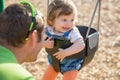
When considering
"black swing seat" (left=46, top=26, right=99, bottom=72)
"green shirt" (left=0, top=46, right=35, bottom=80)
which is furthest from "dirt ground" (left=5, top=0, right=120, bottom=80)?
"green shirt" (left=0, top=46, right=35, bottom=80)

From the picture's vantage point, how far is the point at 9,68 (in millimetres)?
1853

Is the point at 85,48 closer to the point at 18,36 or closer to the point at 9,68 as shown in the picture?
the point at 18,36

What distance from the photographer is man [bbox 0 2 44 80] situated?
6.17ft

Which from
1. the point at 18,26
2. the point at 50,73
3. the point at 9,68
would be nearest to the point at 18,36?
the point at 18,26

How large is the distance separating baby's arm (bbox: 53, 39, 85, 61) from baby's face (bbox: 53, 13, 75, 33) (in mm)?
118

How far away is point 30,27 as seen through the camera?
199 centimetres

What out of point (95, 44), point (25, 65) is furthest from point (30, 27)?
point (25, 65)

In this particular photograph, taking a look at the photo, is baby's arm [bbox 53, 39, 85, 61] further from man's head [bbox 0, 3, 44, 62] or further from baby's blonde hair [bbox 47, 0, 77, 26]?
man's head [bbox 0, 3, 44, 62]

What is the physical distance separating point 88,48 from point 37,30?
0.82 metres

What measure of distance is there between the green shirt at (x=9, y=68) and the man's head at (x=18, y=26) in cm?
8

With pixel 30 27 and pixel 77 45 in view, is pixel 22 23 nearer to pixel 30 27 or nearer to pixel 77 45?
pixel 30 27

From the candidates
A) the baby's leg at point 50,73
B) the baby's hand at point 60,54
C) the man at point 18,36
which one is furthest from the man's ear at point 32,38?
the baby's leg at point 50,73

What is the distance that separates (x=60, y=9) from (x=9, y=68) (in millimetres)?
967

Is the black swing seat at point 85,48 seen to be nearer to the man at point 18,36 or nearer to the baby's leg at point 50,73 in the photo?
the baby's leg at point 50,73
